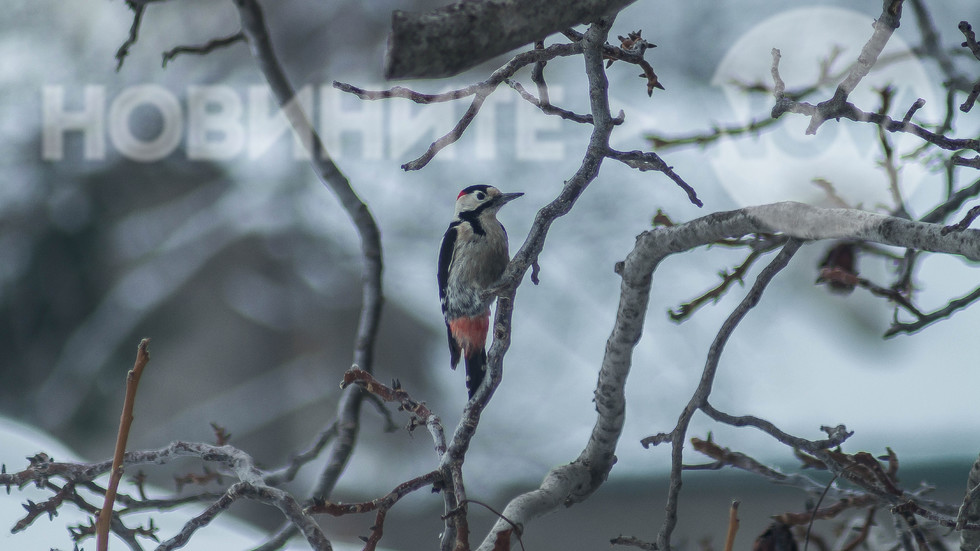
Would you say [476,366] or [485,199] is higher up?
[485,199]

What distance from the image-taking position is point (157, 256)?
2.10 m

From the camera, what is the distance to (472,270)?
2.92 ft

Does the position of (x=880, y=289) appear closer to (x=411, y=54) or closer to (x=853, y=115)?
(x=853, y=115)

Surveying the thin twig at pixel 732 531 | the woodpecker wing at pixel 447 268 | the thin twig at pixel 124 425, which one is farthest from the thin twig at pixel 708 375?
the thin twig at pixel 124 425

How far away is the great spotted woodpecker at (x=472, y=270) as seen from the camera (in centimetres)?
87

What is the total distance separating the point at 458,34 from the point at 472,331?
590 millimetres

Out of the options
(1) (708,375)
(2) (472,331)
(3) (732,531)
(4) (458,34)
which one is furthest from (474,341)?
(4) (458,34)

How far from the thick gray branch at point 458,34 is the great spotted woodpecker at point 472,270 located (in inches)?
20.7

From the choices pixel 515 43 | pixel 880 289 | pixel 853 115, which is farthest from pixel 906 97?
pixel 515 43

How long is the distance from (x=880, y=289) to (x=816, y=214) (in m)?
0.28

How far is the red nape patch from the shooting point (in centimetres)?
87

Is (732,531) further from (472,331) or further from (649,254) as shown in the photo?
(472,331)

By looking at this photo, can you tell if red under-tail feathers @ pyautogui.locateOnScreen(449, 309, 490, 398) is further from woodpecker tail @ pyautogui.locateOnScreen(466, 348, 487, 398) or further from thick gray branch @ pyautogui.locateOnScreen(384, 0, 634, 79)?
thick gray branch @ pyautogui.locateOnScreen(384, 0, 634, 79)

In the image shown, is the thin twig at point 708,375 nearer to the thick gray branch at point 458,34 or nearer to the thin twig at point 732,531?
the thin twig at point 732,531
